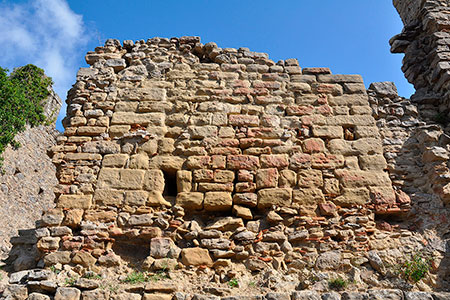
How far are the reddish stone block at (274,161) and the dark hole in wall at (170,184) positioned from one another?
3.56ft

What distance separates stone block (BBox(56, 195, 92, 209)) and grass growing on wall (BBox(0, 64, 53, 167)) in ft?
19.8

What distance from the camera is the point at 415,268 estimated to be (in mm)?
3605

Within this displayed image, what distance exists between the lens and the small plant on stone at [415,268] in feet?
11.7

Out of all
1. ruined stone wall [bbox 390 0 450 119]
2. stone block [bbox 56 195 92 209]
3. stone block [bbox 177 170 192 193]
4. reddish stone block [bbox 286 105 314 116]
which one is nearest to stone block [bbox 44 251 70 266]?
stone block [bbox 56 195 92 209]

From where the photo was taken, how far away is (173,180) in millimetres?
4426

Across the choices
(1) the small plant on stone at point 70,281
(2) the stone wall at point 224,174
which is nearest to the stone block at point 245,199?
(2) the stone wall at point 224,174

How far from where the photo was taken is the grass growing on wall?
951cm

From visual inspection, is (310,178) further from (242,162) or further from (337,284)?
(337,284)

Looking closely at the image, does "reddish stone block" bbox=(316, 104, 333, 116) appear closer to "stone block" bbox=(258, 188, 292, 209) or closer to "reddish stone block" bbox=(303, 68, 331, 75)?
"reddish stone block" bbox=(303, 68, 331, 75)

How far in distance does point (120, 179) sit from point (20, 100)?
7.96 meters

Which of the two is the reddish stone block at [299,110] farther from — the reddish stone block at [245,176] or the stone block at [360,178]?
the reddish stone block at [245,176]

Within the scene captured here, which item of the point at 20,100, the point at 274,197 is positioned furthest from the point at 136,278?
the point at 20,100

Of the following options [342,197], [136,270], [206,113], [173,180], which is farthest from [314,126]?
[136,270]

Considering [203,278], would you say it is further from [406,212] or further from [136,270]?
[406,212]
